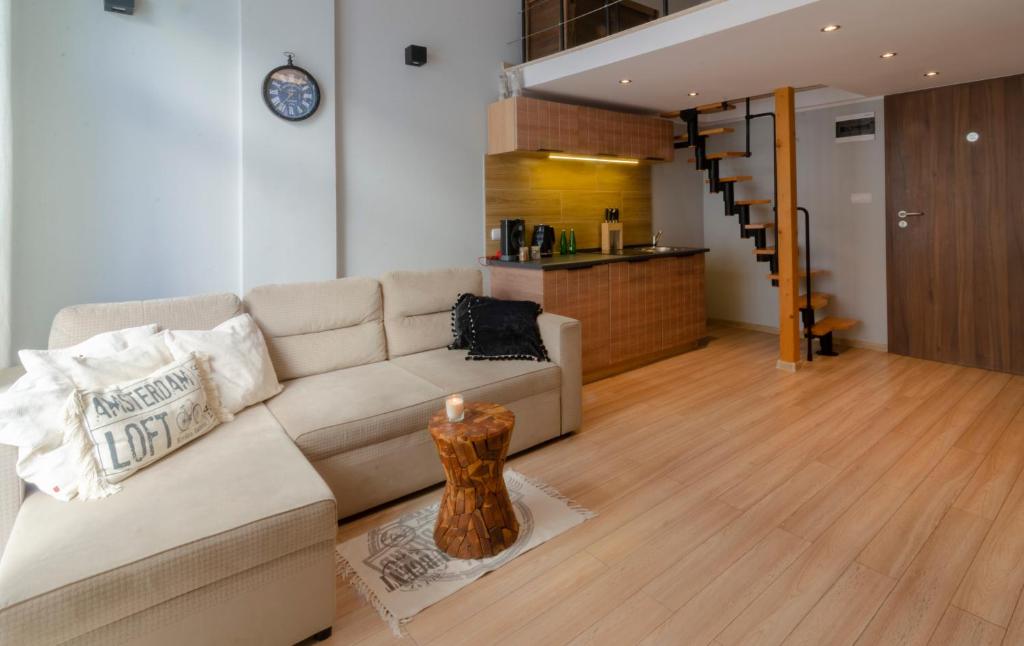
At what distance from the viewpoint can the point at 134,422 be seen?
1.88 metres

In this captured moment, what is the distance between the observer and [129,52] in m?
2.87

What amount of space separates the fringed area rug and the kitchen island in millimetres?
1837

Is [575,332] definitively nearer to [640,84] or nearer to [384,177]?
[384,177]

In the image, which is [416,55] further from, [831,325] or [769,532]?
[831,325]

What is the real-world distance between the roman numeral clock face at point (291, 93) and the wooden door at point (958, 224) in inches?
185

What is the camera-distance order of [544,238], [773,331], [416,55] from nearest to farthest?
[416,55]
[544,238]
[773,331]

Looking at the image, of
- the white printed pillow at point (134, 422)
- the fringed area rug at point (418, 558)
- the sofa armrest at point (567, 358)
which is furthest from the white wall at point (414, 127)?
the fringed area rug at point (418, 558)

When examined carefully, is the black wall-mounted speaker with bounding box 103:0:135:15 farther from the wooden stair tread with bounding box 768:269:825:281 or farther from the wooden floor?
the wooden stair tread with bounding box 768:269:825:281

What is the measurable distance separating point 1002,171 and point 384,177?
4.64 metres

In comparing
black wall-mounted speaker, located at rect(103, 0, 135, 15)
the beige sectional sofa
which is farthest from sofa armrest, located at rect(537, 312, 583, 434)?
black wall-mounted speaker, located at rect(103, 0, 135, 15)

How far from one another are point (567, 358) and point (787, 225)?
2.44 meters

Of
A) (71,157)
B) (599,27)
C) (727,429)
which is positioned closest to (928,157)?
(599,27)

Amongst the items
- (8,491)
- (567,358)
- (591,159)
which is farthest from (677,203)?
(8,491)

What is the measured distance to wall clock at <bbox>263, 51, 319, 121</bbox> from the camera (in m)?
3.25
